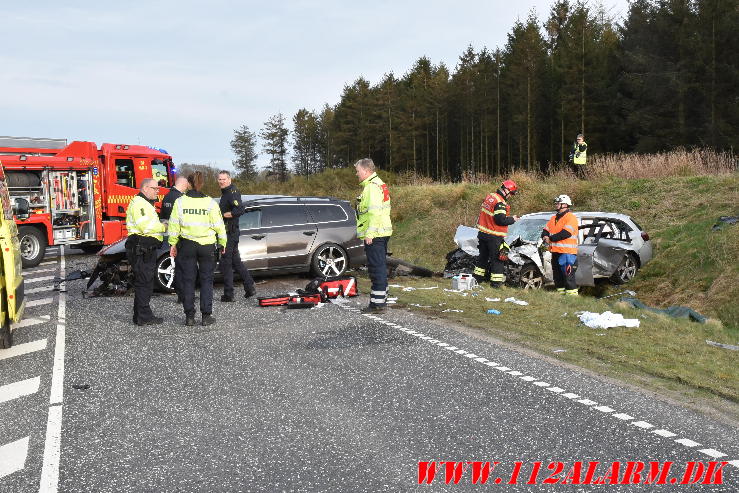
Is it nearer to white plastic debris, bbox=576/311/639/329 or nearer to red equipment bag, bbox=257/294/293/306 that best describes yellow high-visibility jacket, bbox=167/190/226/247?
red equipment bag, bbox=257/294/293/306

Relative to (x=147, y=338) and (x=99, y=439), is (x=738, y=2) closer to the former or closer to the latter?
(x=147, y=338)

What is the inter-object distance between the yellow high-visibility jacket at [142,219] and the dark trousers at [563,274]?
20.8ft

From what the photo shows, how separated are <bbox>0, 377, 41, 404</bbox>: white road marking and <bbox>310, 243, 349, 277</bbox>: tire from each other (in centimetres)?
638

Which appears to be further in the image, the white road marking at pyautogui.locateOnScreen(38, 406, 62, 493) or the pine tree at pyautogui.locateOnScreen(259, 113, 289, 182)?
the pine tree at pyautogui.locateOnScreen(259, 113, 289, 182)

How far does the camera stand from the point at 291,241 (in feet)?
38.6

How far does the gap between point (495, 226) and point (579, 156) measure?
9.15 meters

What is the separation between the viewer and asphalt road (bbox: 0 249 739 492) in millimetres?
3875

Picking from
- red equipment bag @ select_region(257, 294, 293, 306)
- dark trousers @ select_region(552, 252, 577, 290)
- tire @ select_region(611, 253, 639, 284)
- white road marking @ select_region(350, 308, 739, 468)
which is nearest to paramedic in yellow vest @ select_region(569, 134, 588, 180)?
tire @ select_region(611, 253, 639, 284)

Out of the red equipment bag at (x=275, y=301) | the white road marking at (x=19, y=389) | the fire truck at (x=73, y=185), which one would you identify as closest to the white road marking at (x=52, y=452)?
the white road marking at (x=19, y=389)

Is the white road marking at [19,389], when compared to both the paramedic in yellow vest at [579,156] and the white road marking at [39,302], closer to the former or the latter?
the white road marking at [39,302]

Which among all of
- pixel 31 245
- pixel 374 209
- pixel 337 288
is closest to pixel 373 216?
pixel 374 209

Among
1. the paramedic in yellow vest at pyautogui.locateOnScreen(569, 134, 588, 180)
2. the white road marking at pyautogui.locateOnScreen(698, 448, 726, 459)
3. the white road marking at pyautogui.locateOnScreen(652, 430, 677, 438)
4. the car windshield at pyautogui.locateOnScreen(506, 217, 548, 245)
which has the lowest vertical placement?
the white road marking at pyautogui.locateOnScreen(698, 448, 726, 459)

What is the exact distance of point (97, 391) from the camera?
5578mm

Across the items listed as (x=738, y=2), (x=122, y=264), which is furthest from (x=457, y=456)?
(x=738, y=2)
